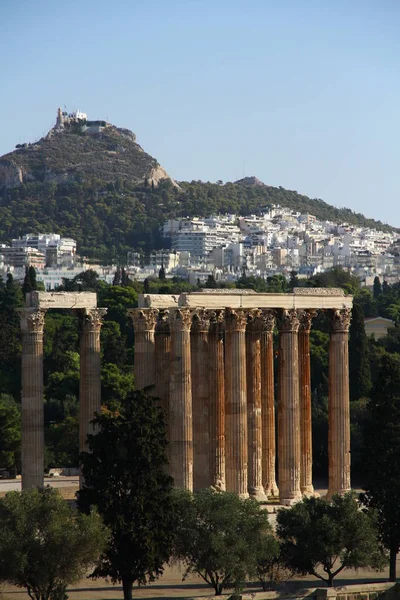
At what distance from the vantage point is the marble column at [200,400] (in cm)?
7050

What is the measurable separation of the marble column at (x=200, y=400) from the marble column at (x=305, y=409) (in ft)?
13.5

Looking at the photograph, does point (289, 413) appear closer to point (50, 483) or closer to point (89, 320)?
point (89, 320)

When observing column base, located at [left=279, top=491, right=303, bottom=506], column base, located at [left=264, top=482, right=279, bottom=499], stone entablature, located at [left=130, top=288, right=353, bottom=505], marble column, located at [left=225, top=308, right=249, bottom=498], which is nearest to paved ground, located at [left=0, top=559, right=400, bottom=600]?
stone entablature, located at [left=130, top=288, right=353, bottom=505]

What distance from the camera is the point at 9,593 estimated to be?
6000cm

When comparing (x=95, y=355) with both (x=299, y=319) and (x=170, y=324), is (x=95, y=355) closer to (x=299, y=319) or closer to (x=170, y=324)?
(x=170, y=324)

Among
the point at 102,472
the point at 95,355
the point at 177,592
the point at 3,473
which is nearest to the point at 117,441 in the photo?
the point at 102,472

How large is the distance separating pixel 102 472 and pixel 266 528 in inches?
260

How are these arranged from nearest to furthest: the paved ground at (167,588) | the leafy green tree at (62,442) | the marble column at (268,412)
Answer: the paved ground at (167,588), the marble column at (268,412), the leafy green tree at (62,442)

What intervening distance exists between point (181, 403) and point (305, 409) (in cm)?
782

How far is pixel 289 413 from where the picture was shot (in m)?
71.0

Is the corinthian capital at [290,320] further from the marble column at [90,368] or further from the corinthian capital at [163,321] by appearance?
the marble column at [90,368]

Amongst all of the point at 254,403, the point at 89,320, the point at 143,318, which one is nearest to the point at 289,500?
the point at 254,403

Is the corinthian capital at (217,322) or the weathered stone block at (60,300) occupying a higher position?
the weathered stone block at (60,300)

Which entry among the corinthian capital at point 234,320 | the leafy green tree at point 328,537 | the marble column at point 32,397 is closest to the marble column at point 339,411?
the corinthian capital at point 234,320
